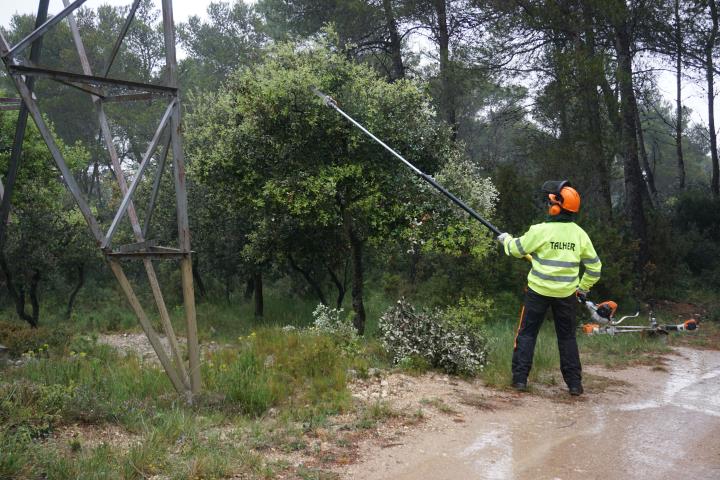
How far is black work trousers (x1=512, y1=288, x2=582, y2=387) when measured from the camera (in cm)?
684

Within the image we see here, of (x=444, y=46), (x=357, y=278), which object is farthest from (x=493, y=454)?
(x=444, y=46)

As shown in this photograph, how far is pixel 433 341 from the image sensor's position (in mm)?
7562

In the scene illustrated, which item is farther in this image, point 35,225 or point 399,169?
point 35,225

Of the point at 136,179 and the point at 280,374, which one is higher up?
the point at 136,179

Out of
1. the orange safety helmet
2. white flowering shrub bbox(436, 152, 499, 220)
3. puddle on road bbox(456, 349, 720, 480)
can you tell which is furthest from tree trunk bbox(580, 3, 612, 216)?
puddle on road bbox(456, 349, 720, 480)

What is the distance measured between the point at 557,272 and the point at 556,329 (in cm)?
65

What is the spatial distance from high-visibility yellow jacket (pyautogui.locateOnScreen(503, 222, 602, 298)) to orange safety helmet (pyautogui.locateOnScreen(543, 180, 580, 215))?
0.16 m

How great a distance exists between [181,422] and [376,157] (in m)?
7.37

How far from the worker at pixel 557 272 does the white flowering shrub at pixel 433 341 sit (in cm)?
67

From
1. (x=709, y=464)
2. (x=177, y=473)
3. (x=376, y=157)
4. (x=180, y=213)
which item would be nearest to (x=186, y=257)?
(x=180, y=213)

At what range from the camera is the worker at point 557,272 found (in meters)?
6.65

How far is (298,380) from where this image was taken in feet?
22.0

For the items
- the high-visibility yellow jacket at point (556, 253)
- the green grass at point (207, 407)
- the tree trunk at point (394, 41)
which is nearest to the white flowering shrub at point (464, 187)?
the green grass at point (207, 407)

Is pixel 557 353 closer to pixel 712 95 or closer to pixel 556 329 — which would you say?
pixel 556 329
